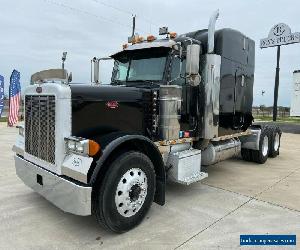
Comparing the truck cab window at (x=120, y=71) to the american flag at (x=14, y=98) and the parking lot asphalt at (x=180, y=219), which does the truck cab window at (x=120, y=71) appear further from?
the american flag at (x=14, y=98)

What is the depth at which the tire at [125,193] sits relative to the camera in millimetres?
3854

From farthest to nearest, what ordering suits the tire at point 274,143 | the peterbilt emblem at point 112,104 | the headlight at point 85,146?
the tire at point 274,143 → the peterbilt emblem at point 112,104 → the headlight at point 85,146

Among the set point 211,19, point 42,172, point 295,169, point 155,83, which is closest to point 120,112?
point 155,83

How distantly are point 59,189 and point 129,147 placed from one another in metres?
1.09

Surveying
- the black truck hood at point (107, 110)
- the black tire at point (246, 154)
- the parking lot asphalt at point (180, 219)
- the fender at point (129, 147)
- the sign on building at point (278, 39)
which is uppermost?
the sign on building at point (278, 39)

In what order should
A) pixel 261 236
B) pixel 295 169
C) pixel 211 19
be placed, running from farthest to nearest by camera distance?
pixel 295 169, pixel 211 19, pixel 261 236

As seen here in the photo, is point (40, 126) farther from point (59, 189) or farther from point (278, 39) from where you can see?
point (278, 39)

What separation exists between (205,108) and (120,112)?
2.08m

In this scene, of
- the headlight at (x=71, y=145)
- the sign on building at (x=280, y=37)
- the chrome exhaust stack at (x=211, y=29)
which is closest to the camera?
the headlight at (x=71, y=145)

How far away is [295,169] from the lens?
8164 millimetres

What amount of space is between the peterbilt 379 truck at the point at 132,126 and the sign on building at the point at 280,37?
2113 cm

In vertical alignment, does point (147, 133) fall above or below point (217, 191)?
above

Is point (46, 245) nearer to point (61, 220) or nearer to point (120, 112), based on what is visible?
point (61, 220)

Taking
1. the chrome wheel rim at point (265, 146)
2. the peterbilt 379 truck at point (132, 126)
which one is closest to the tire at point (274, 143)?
the chrome wheel rim at point (265, 146)
